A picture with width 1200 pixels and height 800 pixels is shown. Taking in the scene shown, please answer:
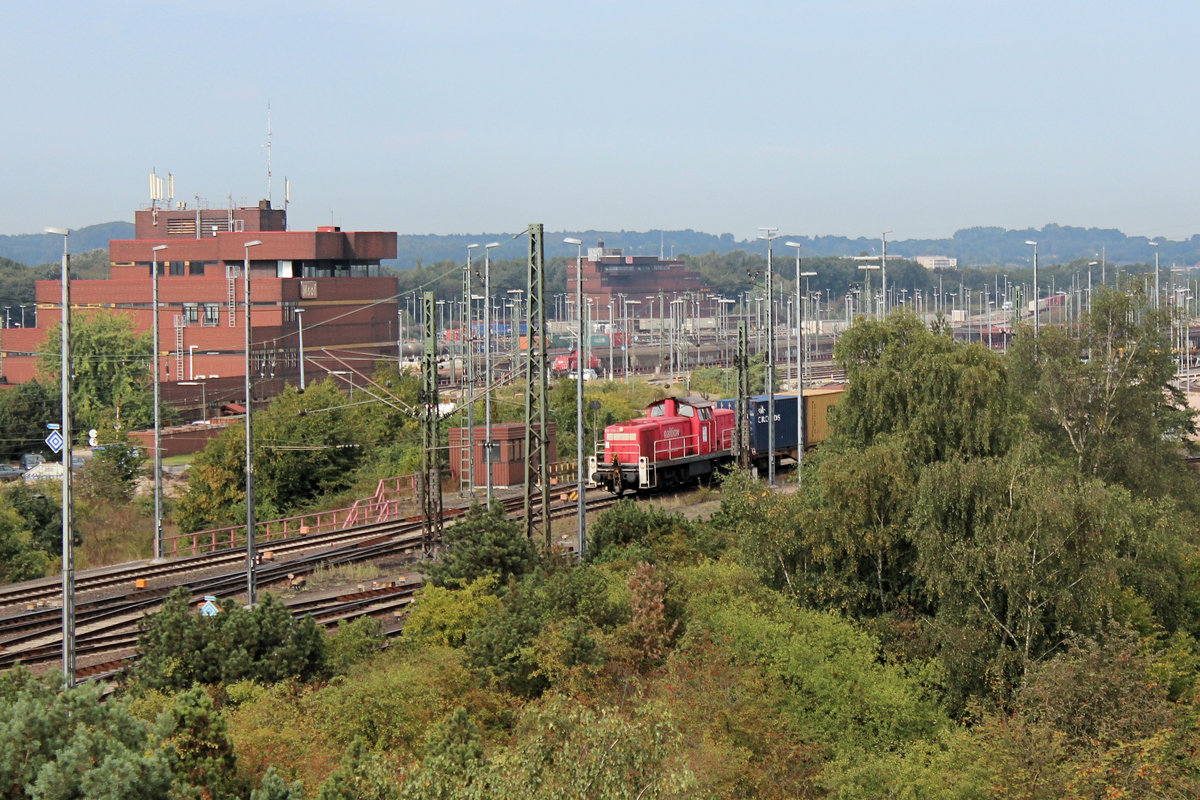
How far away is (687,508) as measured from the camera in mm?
47531

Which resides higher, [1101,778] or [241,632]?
[241,632]

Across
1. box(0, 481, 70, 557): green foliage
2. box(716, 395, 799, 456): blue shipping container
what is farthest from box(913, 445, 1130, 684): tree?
box(0, 481, 70, 557): green foliage

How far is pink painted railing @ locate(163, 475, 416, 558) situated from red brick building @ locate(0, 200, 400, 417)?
1958 inches

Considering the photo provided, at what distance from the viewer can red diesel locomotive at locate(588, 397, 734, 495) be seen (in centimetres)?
4816

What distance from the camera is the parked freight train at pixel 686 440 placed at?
158ft

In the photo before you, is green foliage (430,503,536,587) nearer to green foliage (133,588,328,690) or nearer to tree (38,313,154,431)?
green foliage (133,588,328,690)

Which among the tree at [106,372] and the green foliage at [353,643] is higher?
the tree at [106,372]

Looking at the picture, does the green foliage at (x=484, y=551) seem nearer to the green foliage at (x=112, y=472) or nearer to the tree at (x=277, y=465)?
the tree at (x=277, y=465)

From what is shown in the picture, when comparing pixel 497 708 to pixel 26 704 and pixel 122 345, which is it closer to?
pixel 26 704

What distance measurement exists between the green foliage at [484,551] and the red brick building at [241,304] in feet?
231

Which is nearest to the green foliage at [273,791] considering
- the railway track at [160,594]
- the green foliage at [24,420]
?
the railway track at [160,594]

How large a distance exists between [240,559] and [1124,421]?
31057 mm

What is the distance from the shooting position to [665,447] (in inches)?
1946

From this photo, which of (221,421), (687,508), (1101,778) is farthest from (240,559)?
(221,421)
